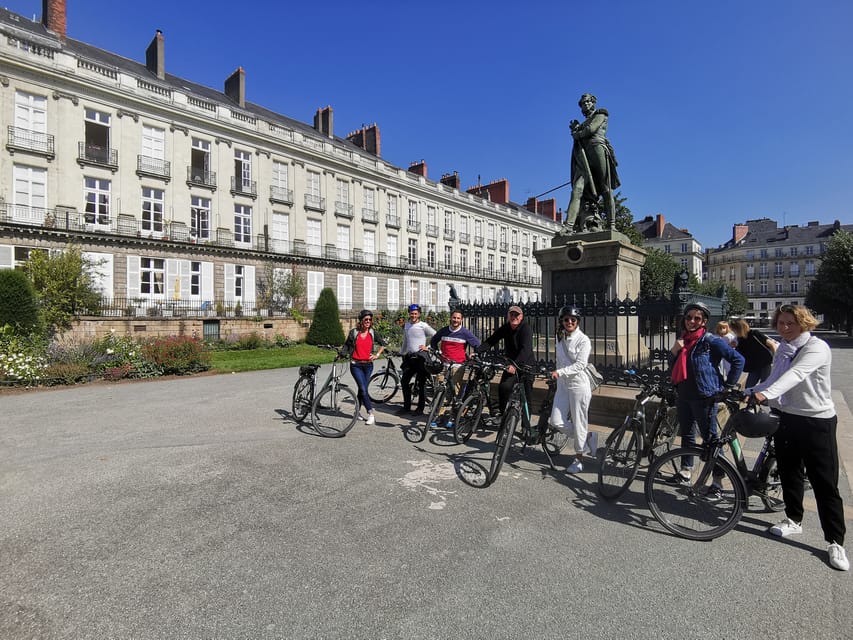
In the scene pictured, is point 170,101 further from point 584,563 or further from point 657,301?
point 584,563

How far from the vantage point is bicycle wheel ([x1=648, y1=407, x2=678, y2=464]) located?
15.4 ft

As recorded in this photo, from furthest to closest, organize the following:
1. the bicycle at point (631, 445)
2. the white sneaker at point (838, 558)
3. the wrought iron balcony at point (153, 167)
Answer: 1. the wrought iron balcony at point (153, 167)
2. the bicycle at point (631, 445)
3. the white sneaker at point (838, 558)

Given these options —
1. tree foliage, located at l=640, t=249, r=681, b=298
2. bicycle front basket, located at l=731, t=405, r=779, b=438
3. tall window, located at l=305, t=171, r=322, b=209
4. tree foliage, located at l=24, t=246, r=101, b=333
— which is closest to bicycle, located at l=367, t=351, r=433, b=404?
bicycle front basket, located at l=731, t=405, r=779, b=438

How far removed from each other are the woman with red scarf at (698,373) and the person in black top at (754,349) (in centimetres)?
153

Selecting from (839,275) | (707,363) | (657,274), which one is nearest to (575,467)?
(707,363)

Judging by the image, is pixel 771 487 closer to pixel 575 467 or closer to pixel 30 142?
pixel 575 467

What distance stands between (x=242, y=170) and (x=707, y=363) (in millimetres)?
34226

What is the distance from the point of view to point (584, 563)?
128 inches

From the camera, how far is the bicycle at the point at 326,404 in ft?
22.2

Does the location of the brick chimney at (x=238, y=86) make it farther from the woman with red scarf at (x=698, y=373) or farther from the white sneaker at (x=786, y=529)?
the white sneaker at (x=786, y=529)

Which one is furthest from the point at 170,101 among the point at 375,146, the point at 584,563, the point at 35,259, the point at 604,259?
the point at 584,563

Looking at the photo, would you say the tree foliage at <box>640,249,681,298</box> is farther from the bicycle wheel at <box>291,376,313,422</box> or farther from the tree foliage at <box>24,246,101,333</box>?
the tree foliage at <box>24,246,101,333</box>

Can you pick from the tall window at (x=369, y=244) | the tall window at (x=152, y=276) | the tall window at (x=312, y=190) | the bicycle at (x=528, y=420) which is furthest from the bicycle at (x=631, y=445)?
the tall window at (x=369, y=244)

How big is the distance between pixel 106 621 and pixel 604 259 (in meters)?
8.58
